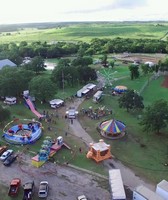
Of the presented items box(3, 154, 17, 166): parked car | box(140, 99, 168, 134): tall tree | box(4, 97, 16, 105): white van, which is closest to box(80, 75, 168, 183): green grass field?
box(140, 99, 168, 134): tall tree

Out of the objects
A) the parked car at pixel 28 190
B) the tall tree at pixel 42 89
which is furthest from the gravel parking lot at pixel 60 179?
the tall tree at pixel 42 89

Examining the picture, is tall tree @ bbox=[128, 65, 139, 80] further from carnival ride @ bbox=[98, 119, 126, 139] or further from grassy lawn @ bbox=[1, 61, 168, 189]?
carnival ride @ bbox=[98, 119, 126, 139]

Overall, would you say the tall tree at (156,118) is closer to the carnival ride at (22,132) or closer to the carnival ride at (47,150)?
the carnival ride at (47,150)

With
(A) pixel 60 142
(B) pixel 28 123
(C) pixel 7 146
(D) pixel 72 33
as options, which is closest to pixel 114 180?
(A) pixel 60 142

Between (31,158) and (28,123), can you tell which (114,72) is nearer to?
(28,123)

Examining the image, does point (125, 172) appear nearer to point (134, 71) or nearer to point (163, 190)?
point (163, 190)

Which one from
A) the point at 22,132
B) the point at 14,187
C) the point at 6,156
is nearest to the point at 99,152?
the point at 14,187
